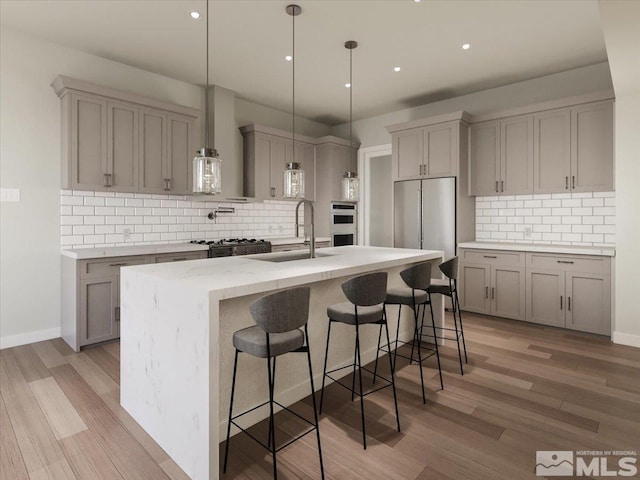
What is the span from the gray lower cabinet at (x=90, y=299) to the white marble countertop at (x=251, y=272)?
1.45 m

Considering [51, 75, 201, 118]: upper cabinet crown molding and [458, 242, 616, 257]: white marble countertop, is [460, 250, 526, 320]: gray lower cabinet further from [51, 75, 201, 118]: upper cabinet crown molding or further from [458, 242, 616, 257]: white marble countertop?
[51, 75, 201, 118]: upper cabinet crown molding

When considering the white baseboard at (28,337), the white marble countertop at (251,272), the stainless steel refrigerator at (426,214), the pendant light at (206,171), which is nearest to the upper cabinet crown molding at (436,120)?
the stainless steel refrigerator at (426,214)

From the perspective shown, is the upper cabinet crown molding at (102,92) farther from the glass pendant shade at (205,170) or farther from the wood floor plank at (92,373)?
the wood floor plank at (92,373)

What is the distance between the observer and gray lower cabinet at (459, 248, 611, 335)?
A: 3865 mm

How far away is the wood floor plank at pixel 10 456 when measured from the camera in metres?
1.81

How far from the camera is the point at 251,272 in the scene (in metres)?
2.22

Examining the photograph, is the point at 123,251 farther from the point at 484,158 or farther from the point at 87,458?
the point at 484,158

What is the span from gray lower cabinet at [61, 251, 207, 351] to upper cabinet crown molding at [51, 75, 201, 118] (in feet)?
5.34

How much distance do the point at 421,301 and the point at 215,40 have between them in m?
3.14

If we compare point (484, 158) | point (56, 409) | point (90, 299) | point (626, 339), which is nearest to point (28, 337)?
point (90, 299)

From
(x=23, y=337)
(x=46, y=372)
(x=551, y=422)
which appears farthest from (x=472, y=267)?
(x=23, y=337)

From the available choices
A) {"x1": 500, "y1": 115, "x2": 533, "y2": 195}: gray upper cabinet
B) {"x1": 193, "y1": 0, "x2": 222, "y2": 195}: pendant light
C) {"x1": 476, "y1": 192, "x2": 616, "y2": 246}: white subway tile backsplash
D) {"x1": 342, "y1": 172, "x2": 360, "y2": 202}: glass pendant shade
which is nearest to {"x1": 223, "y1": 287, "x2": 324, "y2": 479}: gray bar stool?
{"x1": 193, "y1": 0, "x2": 222, "y2": 195}: pendant light

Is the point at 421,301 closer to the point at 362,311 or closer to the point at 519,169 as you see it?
the point at 362,311

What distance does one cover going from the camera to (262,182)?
17.8ft
